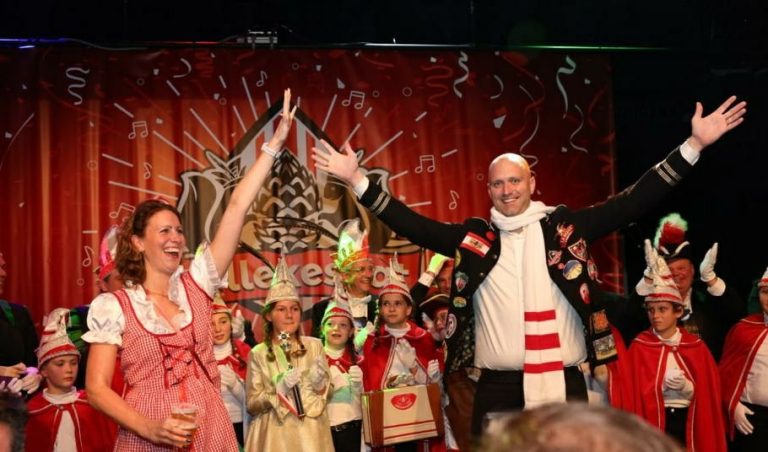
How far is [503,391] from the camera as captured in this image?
395 cm

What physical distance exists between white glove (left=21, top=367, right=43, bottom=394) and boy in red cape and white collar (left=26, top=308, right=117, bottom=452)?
4 centimetres

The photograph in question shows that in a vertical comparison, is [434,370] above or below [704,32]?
below

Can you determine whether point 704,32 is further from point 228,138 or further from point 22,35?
point 22,35

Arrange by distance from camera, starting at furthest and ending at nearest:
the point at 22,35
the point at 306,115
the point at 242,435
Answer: the point at 306,115 < the point at 22,35 < the point at 242,435

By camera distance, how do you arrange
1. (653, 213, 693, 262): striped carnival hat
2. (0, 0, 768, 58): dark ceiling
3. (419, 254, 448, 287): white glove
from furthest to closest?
(0, 0, 768, 58): dark ceiling, (419, 254, 448, 287): white glove, (653, 213, 693, 262): striped carnival hat

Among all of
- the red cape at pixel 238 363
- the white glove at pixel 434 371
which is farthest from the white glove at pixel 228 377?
the white glove at pixel 434 371

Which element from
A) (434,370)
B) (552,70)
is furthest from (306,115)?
(434,370)

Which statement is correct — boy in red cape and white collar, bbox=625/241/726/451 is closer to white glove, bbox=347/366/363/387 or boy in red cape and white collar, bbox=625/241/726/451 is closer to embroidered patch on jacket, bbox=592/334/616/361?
white glove, bbox=347/366/363/387

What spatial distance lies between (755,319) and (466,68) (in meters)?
3.09

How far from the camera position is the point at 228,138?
745 cm

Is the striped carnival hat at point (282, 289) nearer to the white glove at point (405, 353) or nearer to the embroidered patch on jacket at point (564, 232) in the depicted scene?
the white glove at point (405, 353)

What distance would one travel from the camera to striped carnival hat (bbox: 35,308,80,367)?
5.16 m

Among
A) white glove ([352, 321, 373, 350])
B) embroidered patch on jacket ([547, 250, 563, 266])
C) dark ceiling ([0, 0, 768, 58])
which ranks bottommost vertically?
white glove ([352, 321, 373, 350])

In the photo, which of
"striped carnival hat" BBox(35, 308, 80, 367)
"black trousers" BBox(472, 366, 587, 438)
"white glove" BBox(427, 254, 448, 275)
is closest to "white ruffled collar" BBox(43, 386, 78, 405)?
"striped carnival hat" BBox(35, 308, 80, 367)
